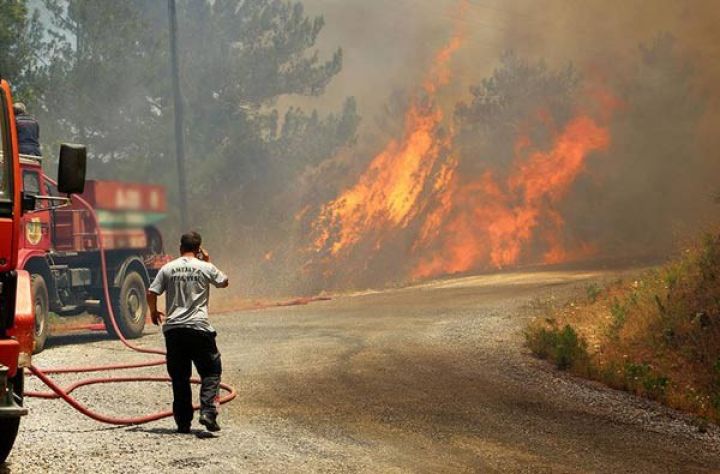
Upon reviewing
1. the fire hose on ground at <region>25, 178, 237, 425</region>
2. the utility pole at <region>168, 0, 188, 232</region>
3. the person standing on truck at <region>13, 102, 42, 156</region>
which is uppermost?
the utility pole at <region>168, 0, 188, 232</region>

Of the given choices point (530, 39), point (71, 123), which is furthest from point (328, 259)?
point (530, 39)

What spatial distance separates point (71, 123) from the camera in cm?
3372

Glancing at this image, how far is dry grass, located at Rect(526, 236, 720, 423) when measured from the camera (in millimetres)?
13195

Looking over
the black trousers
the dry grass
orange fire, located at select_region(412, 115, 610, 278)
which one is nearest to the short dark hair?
the black trousers

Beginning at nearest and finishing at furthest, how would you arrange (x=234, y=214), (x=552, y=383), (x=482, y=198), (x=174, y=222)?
1. (x=552, y=383)
2. (x=174, y=222)
3. (x=234, y=214)
4. (x=482, y=198)

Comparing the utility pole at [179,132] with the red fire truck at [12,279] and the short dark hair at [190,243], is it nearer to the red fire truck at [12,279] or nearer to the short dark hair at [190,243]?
the short dark hair at [190,243]

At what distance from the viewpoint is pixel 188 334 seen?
29.7 ft

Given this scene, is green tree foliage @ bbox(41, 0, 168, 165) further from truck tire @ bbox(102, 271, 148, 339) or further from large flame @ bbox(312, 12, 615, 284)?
truck tire @ bbox(102, 271, 148, 339)

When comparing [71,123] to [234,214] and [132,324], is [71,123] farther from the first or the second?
[132,324]

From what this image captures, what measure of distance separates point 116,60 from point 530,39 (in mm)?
19034

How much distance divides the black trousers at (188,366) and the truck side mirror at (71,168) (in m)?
2.10

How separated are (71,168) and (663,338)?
35.1 feet

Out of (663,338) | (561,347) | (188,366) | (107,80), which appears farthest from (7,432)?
(107,80)

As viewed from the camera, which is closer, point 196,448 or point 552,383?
point 196,448
